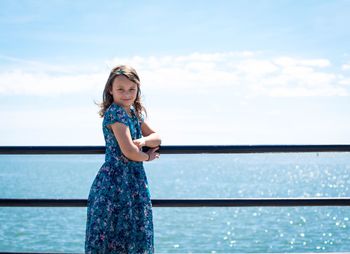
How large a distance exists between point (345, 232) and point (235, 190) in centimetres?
3805

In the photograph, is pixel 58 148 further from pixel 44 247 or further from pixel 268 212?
pixel 268 212

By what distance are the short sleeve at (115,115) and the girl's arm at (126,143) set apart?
27 mm

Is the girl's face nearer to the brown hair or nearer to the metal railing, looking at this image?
the brown hair

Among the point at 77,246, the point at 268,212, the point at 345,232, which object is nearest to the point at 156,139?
the point at 77,246

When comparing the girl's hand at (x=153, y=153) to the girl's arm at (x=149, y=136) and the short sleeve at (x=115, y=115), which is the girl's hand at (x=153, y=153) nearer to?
the girl's arm at (x=149, y=136)

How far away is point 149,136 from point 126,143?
0.26 metres

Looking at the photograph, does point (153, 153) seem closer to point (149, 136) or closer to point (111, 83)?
point (149, 136)

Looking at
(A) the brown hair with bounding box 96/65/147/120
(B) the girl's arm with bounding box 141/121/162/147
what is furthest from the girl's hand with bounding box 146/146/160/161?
(A) the brown hair with bounding box 96/65/147/120

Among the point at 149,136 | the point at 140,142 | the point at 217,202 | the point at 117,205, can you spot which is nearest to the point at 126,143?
the point at 140,142

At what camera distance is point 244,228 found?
156 ft

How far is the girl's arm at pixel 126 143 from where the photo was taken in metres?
3.62

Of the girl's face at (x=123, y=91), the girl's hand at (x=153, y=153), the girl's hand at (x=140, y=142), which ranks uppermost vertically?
the girl's face at (x=123, y=91)

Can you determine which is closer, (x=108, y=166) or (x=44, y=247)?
(x=108, y=166)

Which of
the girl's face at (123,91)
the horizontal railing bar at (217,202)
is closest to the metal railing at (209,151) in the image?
the horizontal railing bar at (217,202)
